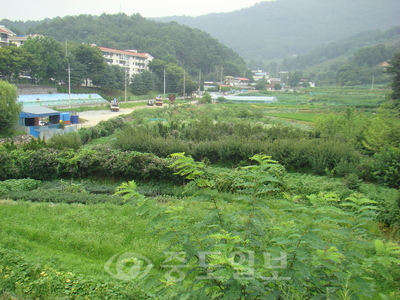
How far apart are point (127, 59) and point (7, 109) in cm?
6018

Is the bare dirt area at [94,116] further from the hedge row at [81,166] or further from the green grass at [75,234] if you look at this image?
the green grass at [75,234]

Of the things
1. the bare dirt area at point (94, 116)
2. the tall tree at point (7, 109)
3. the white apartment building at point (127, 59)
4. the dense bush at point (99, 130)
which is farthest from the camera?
the white apartment building at point (127, 59)

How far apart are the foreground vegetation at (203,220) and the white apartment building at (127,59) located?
2399 inches

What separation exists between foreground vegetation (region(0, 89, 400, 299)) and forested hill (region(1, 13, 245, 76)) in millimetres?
81179

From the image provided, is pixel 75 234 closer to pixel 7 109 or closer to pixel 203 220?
pixel 203 220

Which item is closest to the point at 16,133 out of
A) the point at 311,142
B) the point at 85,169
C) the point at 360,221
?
the point at 85,169

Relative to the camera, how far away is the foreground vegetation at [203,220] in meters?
3.31

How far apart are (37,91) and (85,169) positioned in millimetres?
37962

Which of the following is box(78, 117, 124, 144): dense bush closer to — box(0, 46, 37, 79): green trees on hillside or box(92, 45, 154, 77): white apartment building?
box(0, 46, 37, 79): green trees on hillside

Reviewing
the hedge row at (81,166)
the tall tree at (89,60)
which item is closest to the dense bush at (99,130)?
the hedge row at (81,166)

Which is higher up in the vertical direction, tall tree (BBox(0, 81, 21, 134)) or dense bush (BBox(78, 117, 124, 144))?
tall tree (BBox(0, 81, 21, 134))

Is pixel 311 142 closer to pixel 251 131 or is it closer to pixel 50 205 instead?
pixel 251 131

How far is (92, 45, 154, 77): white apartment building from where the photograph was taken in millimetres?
74625

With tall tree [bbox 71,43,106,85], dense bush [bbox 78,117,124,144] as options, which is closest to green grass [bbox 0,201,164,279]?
dense bush [bbox 78,117,124,144]
